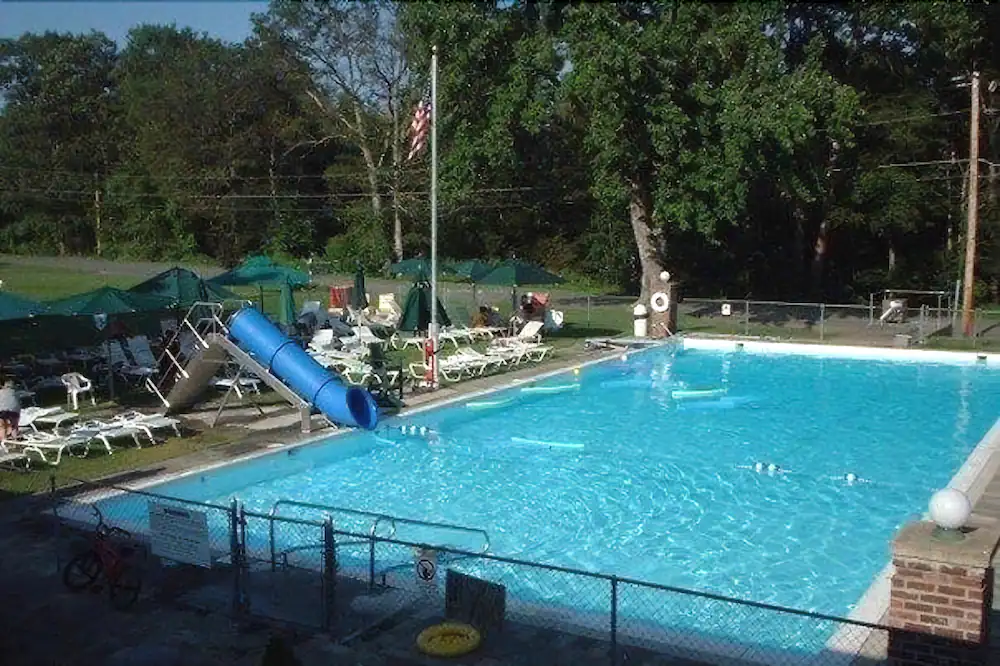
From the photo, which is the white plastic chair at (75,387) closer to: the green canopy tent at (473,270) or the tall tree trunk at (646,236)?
the green canopy tent at (473,270)

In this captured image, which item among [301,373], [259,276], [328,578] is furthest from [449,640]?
[259,276]

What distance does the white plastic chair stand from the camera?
53.4 ft

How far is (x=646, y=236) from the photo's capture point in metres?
30.0

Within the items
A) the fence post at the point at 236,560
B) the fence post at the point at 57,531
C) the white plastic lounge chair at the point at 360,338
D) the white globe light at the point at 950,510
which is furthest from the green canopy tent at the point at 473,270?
the white globe light at the point at 950,510

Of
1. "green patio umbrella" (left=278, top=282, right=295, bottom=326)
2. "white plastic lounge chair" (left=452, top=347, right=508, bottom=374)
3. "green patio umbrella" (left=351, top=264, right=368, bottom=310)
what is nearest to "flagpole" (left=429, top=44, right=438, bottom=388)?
"white plastic lounge chair" (left=452, top=347, right=508, bottom=374)

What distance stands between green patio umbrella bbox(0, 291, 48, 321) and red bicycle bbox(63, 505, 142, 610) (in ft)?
28.9

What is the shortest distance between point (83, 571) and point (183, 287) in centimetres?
1181

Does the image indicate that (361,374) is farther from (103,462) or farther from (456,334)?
(103,462)

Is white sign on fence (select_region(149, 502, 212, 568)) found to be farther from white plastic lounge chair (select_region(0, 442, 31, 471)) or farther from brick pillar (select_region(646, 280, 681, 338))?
Result: brick pillar (select_region(646, 280, 681, 338))

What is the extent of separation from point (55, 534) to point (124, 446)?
423 cm

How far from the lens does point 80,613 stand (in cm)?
789

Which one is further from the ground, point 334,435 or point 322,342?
point 322,342

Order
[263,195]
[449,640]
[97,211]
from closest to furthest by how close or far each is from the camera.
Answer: [449,640] → [263,195] → [97,211]

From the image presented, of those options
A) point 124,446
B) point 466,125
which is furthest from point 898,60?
point 124,446
